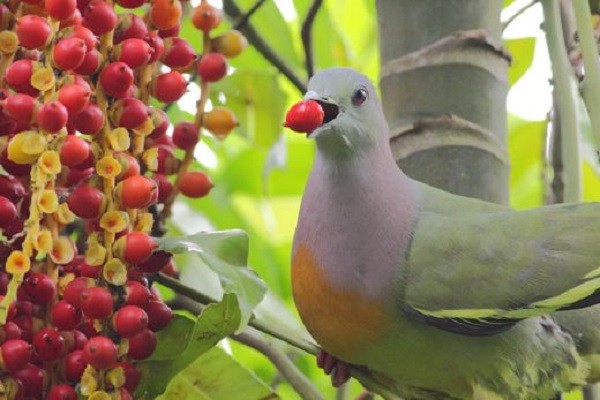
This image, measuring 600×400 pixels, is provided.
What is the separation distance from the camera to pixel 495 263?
109 centimetres

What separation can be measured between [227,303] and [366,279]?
249 millimetres

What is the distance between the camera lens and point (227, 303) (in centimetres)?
83

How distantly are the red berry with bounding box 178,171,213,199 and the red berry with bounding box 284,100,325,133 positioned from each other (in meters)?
0.10

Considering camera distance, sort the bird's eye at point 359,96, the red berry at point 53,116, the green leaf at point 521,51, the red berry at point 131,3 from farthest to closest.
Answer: the green leaf at point 521,51 → the bird's eye at point 359,96 → the red berry at point 131,3 → the red berry at point 53,116

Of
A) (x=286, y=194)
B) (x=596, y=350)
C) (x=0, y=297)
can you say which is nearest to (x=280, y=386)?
(x=286, y=194)

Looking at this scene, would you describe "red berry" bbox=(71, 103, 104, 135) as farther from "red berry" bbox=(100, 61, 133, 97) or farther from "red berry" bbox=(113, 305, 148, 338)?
"red berry" bbox=(113, 305, 148, 338)

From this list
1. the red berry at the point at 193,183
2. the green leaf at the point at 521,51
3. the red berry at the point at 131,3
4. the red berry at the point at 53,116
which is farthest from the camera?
the green leaf at the point at 521,51

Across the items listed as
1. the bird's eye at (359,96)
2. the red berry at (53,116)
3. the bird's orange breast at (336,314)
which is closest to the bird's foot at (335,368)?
the bird's orange breast at (336,314)

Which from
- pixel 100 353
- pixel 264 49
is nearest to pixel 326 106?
pixel 264 49

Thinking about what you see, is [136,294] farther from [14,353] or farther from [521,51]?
[521,51]

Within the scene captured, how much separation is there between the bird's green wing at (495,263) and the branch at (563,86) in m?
0.06

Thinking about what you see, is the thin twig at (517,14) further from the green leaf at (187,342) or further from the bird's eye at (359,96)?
the green leaf at (187,342)

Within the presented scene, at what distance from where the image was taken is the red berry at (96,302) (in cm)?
76

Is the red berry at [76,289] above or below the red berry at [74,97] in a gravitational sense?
below
